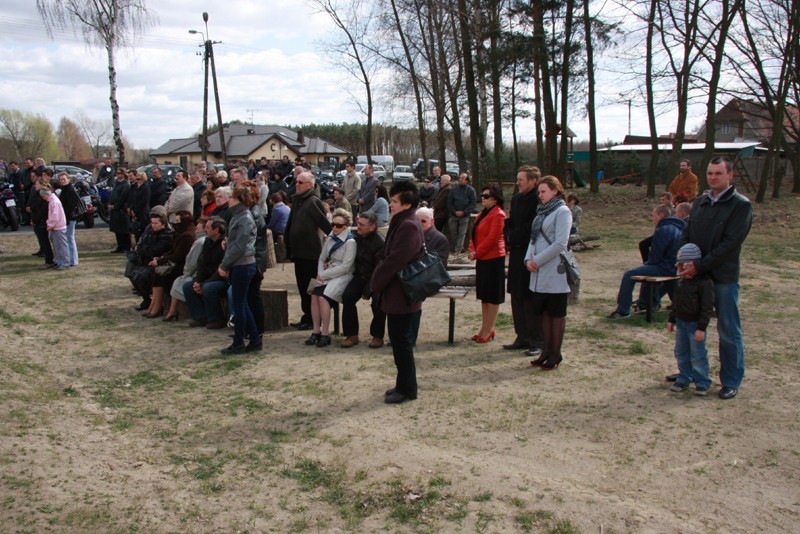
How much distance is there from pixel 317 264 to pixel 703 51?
67.4 feet

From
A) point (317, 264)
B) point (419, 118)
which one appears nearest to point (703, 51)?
point (419, 118)

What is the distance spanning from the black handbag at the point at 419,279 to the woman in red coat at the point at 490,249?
1.82 m

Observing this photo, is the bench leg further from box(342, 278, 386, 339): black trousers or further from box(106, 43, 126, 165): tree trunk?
box(106, 43, 126, 165): tree trunk

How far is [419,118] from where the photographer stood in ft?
Answer: 111

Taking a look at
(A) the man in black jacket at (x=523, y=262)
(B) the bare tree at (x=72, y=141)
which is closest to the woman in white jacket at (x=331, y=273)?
(A) the man in black jacket at (x=523, y=262)

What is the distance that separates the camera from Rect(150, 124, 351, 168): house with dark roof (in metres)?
73.1

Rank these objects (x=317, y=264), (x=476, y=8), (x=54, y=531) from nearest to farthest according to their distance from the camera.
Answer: (x=54, y=531) < (x=317, y=264) < (x=476, y=8)

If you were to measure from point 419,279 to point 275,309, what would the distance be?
3.38 m

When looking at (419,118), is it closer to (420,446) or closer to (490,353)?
(490,353)

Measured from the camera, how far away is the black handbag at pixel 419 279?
5.30 m

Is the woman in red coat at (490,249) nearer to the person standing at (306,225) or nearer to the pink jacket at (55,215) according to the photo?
the person standing at (306,225)

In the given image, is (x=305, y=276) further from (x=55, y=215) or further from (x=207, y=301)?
(x=55, y=215)

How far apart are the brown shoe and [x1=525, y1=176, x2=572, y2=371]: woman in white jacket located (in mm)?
2096

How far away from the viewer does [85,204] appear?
1786cm
